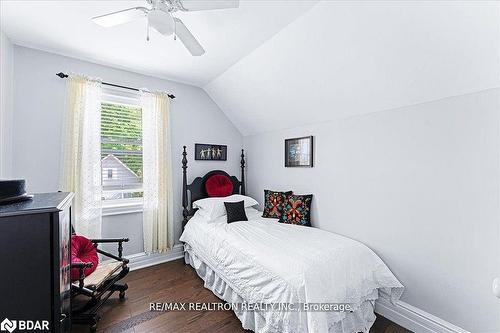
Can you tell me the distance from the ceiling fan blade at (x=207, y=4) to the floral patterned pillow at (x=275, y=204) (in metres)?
2.22

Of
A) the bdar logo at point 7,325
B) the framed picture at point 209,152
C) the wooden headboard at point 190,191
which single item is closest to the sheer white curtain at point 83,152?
the wooden headboard at point 190,191

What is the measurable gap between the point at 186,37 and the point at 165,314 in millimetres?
2398

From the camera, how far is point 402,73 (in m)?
1.79

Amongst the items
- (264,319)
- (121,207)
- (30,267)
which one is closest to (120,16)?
(30,267)

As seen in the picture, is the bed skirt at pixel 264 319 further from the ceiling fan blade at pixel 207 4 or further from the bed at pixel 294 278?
the ceiling fan blade at pixel 207 4

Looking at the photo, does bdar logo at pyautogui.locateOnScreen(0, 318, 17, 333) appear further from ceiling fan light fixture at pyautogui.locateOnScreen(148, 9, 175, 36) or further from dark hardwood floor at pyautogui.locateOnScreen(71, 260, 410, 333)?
ceiling fan light fixture at pyautogui.locateOnScreen(148, 9, 175, 36)

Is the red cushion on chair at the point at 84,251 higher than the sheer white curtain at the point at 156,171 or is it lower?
lower

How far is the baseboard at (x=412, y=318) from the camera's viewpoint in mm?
1704

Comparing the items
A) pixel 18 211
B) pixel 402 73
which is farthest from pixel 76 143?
pixel 402 73

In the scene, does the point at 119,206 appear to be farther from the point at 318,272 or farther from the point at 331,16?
the point at 331,16

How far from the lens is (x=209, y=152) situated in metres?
3.60

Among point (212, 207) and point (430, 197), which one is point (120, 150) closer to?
point (212, 207)

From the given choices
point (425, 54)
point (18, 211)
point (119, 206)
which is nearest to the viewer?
point (18, 211)

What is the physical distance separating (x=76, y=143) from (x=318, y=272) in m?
2.81
